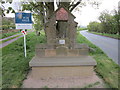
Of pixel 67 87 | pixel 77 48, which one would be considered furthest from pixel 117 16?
pixel 67 87

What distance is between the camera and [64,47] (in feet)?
12.3

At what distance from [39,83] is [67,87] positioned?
852 millimetres

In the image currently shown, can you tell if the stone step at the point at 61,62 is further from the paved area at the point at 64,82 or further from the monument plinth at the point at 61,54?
the paved area at the point at 64,82

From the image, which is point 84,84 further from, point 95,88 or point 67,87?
point 67,87

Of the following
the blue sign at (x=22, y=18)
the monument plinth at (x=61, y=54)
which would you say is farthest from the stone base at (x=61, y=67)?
the blue sign at (x=22, y=18)

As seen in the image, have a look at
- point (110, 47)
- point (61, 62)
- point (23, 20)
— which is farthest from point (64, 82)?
point (110, 47)

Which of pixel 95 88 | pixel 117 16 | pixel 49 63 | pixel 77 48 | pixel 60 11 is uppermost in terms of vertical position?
pixel 117 16

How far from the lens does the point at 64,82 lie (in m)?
3.21

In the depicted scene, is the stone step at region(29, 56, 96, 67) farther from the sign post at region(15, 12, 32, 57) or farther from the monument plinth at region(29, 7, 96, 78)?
the sign post at region(15, 12, 32, 57)

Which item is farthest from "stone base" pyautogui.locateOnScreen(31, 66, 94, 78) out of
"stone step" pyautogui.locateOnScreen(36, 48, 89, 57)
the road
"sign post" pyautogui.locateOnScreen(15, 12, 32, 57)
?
"sign post" pyautogui.locateOnScreen(15, 12, 32, 57)

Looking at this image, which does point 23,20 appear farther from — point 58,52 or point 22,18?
point 58,52

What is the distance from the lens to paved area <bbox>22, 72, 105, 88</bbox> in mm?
3021

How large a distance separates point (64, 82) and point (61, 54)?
3.21 ft

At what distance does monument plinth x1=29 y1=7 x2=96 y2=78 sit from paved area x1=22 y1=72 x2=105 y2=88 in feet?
0.52
